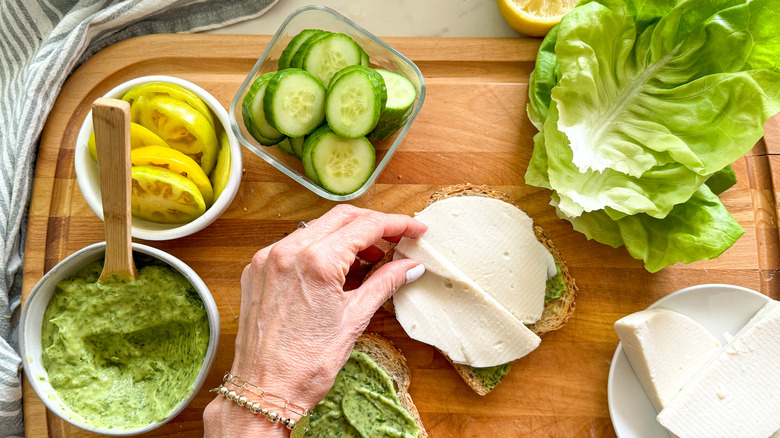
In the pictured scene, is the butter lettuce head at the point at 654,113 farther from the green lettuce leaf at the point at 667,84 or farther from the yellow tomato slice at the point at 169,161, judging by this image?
the yellow tomato slice at the point at 169,161

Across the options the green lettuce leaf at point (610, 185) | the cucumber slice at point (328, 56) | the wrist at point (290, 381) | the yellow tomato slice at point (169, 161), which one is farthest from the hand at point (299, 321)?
the green lettuce leaf at point (610, 185)

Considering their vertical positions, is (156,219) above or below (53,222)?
above

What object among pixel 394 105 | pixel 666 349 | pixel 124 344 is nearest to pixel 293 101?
pixel 394 105

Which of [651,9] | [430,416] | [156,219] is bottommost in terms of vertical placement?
[430,416]

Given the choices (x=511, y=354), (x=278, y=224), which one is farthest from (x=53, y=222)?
(x=511, y=354)

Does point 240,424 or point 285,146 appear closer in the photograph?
point 240,424

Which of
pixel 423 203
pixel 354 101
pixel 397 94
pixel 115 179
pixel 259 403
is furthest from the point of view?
pixel 423 203

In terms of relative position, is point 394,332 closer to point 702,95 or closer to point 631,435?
point 631,435

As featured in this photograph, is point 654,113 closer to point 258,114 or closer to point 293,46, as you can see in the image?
point 293,46
